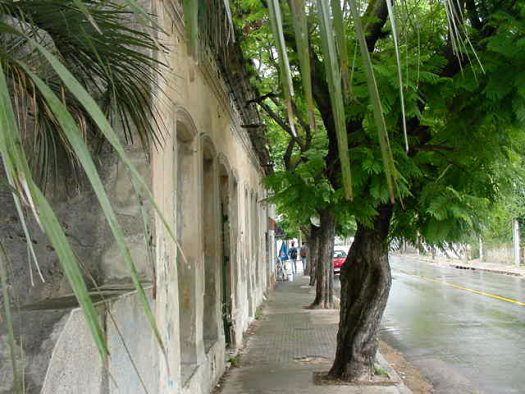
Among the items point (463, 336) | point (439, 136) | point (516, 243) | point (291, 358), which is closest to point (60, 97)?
point (439, 136)

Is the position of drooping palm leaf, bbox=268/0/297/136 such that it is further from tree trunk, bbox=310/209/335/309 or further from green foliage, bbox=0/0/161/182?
tree trunk, bbox=310/209/335/309

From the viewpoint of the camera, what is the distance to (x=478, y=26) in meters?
6.41

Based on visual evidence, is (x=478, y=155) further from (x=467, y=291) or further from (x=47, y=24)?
(x=467, y=291)

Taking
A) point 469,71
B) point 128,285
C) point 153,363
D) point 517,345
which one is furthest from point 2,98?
point 517,345

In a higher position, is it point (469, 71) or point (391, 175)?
point (469, 71)

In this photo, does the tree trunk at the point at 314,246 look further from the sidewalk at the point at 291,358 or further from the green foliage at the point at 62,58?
the green foliage at the point at 62,58

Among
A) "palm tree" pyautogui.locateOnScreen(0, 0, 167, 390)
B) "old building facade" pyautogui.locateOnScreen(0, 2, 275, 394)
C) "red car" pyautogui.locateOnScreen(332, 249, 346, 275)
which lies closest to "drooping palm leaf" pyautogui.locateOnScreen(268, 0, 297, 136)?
"palm tree" pyautogui.locateOnScreen(0, 0, 167, 390)

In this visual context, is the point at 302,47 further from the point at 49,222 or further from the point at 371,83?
the point at 49,222

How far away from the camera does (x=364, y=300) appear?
7.84m

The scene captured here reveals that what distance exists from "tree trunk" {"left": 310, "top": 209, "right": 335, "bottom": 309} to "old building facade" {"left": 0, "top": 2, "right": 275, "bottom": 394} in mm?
5325

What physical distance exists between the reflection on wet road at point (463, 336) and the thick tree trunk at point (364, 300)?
1268mm

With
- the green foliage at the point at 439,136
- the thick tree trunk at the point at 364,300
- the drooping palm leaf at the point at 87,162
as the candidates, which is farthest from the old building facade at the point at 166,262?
the thick tree trunk at the point at 364,300

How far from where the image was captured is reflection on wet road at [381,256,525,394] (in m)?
8.81

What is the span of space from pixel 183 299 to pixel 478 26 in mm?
4310
